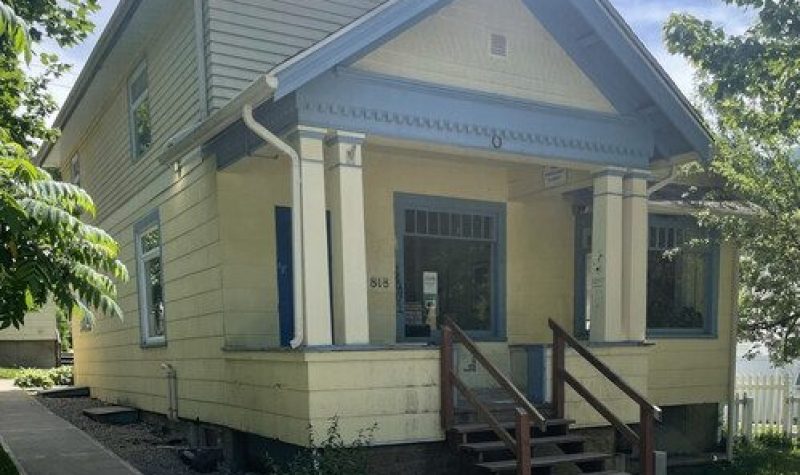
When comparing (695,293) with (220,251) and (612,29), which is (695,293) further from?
(220,251)

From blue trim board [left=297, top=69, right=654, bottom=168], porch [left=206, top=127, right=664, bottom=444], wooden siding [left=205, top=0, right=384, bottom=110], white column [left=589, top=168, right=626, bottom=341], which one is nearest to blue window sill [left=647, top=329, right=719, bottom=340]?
porch [left=206, top=127, right=664, bottom=444]

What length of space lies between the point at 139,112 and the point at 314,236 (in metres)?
6.43

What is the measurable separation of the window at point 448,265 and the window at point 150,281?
3.91m

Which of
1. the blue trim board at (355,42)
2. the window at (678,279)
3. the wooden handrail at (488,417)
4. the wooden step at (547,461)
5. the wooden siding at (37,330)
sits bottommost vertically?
the wooden siding at (37,330)

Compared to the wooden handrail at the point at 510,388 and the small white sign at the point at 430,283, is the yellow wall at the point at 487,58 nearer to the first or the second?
the wooden handrail at the point at 510,388

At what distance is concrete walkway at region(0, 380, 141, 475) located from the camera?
741 cm

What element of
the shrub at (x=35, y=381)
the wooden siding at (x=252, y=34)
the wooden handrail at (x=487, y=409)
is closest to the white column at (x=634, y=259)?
the wooden handrail at (x=487, y=409)

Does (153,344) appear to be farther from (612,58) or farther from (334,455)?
(612,58)

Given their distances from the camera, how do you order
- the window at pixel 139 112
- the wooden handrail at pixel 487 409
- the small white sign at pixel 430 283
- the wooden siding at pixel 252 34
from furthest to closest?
the window at pixel 139 112 < the small white sign at pixel 430 283 < the wooden siding at pixel 252 34 < the wooden handrail at pixel 487 409

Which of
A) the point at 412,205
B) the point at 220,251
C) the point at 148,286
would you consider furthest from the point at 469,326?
the point at 148,286

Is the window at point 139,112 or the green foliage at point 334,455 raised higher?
the window at point 139,112

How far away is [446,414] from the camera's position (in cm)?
660

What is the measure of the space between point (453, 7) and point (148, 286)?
6822 millimetres

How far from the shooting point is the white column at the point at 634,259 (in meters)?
8.08
